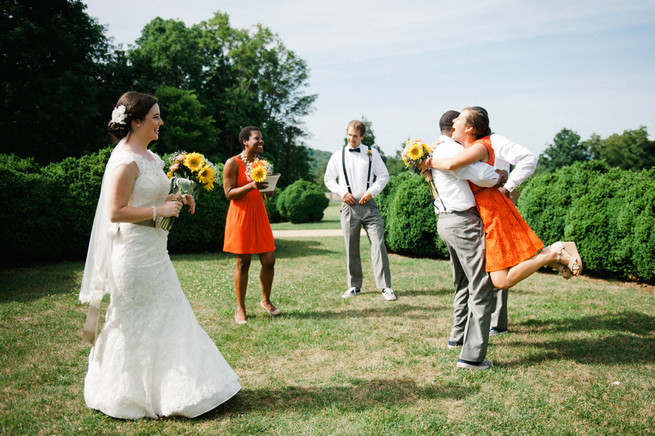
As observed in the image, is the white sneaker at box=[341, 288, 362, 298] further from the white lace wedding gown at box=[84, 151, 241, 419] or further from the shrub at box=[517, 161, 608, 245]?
the shrub at box=[517, 161, 608, 245]

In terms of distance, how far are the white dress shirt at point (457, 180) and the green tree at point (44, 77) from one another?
74.0 ft

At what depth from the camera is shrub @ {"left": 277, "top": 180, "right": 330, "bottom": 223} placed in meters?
23.0

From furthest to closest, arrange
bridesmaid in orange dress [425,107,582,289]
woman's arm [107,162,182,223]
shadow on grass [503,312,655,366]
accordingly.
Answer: shadow on grass [503,312,655,366]
bridesmaid in orange dress [425,107,582,289]
woman's arm [107,162,182,223]

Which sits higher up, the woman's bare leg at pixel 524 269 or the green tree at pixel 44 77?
the green tree at pixel 44 77

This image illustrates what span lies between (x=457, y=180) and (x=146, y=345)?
3007 millimetres

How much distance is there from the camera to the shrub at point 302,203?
23.0m

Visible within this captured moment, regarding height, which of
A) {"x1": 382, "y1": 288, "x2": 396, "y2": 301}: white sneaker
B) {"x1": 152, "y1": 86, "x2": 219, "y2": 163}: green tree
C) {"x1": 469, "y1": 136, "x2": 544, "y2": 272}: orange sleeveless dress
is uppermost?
{"x1": 152, "y1": 86, "x2": 219, "y2": 163}: green tree

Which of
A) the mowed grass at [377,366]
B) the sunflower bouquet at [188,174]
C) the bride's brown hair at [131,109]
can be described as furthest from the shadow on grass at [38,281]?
the bride's brown hair at [131,109]

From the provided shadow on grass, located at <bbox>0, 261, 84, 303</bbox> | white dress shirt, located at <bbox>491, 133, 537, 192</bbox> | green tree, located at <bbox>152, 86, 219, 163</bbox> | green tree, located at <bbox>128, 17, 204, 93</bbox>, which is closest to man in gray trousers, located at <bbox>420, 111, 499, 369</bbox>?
white dress shirt, located at <bbox>491, 133, 537, 192</bbox>

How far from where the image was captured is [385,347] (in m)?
4.75

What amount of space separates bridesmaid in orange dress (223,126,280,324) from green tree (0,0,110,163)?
20054 mm

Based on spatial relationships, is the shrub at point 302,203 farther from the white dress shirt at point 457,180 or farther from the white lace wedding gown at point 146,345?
the white lace wedding gown at point 146,345

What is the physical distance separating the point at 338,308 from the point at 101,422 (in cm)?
366

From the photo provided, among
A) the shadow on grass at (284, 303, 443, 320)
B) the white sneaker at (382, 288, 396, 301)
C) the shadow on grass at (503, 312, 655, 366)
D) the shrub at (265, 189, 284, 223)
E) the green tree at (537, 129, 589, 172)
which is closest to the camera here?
the shadow on grass at (503, 312, 655, 366)
